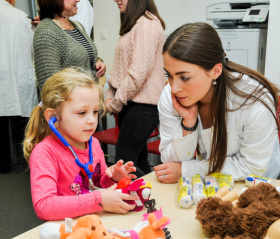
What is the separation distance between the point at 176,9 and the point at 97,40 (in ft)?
4.52

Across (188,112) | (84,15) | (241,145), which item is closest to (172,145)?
(188,112)

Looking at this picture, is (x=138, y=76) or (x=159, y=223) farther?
(x=138, y=76)

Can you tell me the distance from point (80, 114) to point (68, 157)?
0.15 m

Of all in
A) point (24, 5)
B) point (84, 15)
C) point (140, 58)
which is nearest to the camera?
point (140, 58)

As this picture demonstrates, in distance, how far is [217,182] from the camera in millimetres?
1019

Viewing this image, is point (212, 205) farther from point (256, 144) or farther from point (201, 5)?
point (201, 5)

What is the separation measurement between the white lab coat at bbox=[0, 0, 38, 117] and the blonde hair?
184cm

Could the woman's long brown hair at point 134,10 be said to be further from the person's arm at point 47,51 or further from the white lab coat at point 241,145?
the white lab coat at point 241,145

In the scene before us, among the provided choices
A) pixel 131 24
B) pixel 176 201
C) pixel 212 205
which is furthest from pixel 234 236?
pixel 131 24

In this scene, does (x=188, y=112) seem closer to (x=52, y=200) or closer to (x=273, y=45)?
(x=52, y=200)

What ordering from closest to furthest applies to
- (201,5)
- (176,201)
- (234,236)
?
(234,236)
(176,201)
(201,5)

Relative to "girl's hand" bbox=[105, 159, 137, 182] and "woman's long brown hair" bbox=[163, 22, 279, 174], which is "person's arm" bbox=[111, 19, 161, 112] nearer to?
"woman's long brown hair" bbox=[163, 22, 279, 174]

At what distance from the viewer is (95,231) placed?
637mm

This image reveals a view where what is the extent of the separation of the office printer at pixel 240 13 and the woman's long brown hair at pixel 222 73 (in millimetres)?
1512
